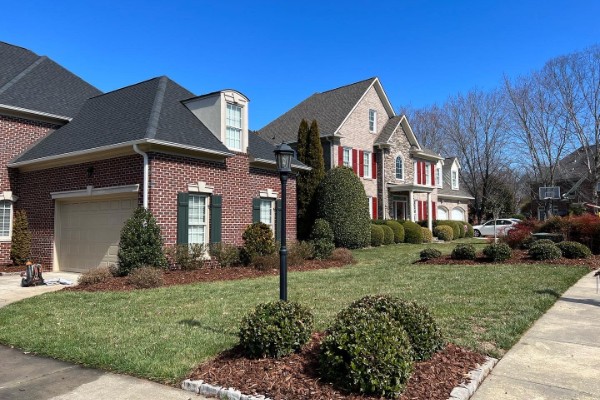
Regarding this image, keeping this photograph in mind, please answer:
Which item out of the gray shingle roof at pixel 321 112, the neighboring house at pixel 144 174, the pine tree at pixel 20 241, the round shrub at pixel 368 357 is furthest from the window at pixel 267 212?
the round shrub at pixel 368 357

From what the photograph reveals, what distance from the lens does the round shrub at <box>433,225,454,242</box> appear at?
29656 mm

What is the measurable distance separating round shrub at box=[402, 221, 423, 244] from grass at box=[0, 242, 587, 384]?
1391 centimetres

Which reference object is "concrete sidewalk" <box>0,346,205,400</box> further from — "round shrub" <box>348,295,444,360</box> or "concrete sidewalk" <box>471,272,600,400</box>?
"concrete sidewalk" <box>471,272,600,400</box>

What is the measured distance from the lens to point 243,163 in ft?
50.5

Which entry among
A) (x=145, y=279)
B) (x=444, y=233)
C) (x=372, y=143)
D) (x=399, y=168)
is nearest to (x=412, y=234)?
(x=444, y=233)

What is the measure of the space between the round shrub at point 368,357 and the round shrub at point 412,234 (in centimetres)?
2276

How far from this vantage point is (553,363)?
494cm

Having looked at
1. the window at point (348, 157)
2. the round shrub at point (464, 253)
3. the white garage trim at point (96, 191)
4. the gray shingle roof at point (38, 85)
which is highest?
the gray shingle roof at point (38, 85)

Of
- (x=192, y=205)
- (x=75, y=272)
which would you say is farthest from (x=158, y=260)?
(x=75, y=272)

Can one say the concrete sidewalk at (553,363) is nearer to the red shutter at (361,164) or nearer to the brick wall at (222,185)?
the brick wall at (222,185)

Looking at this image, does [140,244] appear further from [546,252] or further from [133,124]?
[546,252]

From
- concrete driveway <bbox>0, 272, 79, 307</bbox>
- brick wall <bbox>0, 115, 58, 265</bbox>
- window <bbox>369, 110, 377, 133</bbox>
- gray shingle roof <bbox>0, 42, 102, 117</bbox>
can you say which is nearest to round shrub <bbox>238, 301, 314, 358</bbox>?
concrete driveway <bbox>0, 272, 79, 307</bbox>

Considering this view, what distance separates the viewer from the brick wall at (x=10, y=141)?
15.3 m

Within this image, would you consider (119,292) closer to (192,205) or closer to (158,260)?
(158,260)
